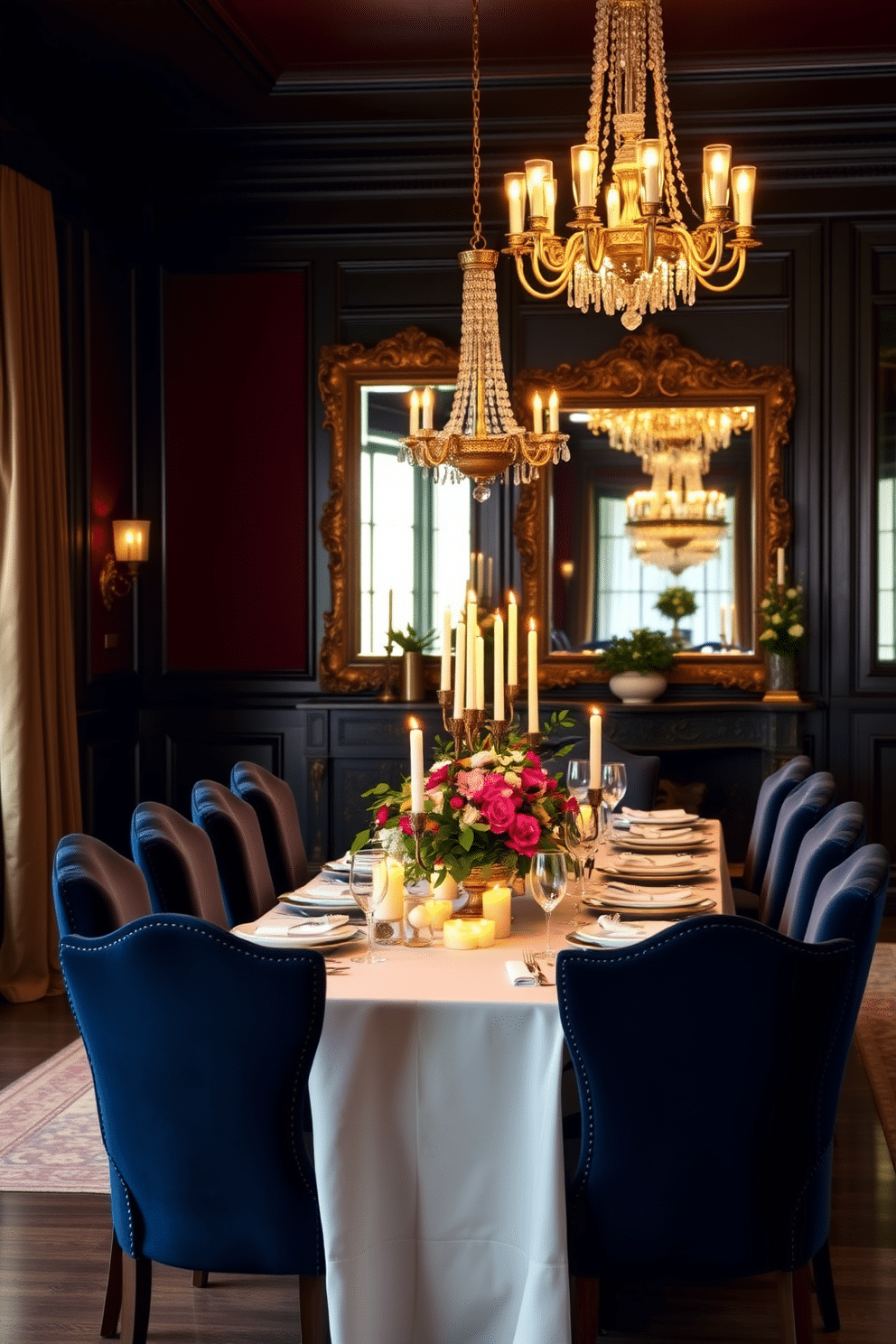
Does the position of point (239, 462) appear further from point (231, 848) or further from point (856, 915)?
point (856, 915)

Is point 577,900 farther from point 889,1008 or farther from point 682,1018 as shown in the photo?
point 889,1008

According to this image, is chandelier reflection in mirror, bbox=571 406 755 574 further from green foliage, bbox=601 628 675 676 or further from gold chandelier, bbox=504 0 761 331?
gold chandelier, bbox=504 0 761 331

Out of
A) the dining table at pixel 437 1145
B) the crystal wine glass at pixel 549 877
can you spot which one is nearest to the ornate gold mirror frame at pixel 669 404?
the crystal wine glass at pixel 549 877

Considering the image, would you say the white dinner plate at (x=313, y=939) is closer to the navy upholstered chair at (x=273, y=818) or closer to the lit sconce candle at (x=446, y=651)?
the lit sconce candle at (x=446, y=651)

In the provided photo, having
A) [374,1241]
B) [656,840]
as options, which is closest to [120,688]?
[656,840]

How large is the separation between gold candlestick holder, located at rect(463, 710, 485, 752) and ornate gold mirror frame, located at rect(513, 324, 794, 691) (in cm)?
362

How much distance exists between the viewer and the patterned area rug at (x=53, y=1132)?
360cm

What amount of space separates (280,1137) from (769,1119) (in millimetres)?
768

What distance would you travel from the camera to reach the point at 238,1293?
9.91 ft

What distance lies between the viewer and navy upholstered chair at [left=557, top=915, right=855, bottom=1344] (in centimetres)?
220

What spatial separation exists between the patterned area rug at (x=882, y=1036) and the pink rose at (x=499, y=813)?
1586mm

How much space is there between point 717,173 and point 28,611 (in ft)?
9.83

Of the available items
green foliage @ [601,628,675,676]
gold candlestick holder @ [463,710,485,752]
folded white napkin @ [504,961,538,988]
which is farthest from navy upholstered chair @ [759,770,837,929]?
green foliage @ [601,628,675,676]

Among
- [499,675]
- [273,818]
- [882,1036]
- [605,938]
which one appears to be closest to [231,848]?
[273,818]
